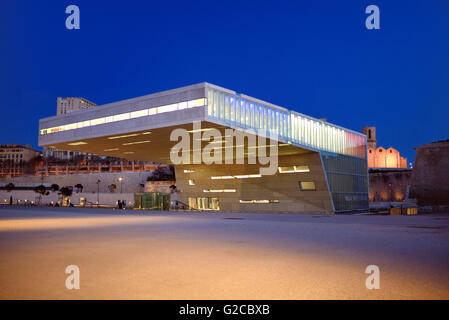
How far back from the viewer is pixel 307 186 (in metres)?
41.0

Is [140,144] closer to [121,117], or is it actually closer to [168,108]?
[121,117]

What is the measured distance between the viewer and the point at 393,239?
1334 centimetres

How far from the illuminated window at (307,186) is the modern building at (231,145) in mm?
116

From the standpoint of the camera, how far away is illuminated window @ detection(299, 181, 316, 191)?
4041cm

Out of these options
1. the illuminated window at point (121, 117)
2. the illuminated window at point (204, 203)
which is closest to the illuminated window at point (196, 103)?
the illuminated window at point (121, 117)

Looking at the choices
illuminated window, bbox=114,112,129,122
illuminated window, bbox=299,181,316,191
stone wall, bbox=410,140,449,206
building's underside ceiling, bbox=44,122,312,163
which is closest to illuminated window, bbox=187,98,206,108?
building's underside ceiling, bbox=44,122,312,163

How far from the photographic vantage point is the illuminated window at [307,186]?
40412 mm

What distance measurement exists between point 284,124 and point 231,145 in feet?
20.5

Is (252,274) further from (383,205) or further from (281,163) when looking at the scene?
(383,205)

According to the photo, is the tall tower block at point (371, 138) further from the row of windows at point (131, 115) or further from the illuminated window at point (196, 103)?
the illuminated window at point (196, 103)

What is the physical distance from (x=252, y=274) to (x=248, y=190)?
3982 cm

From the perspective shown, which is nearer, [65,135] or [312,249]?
[312,249]

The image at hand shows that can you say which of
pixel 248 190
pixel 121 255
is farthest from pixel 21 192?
pixel 121 255

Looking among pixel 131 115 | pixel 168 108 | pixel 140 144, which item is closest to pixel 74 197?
pixel 140 144
